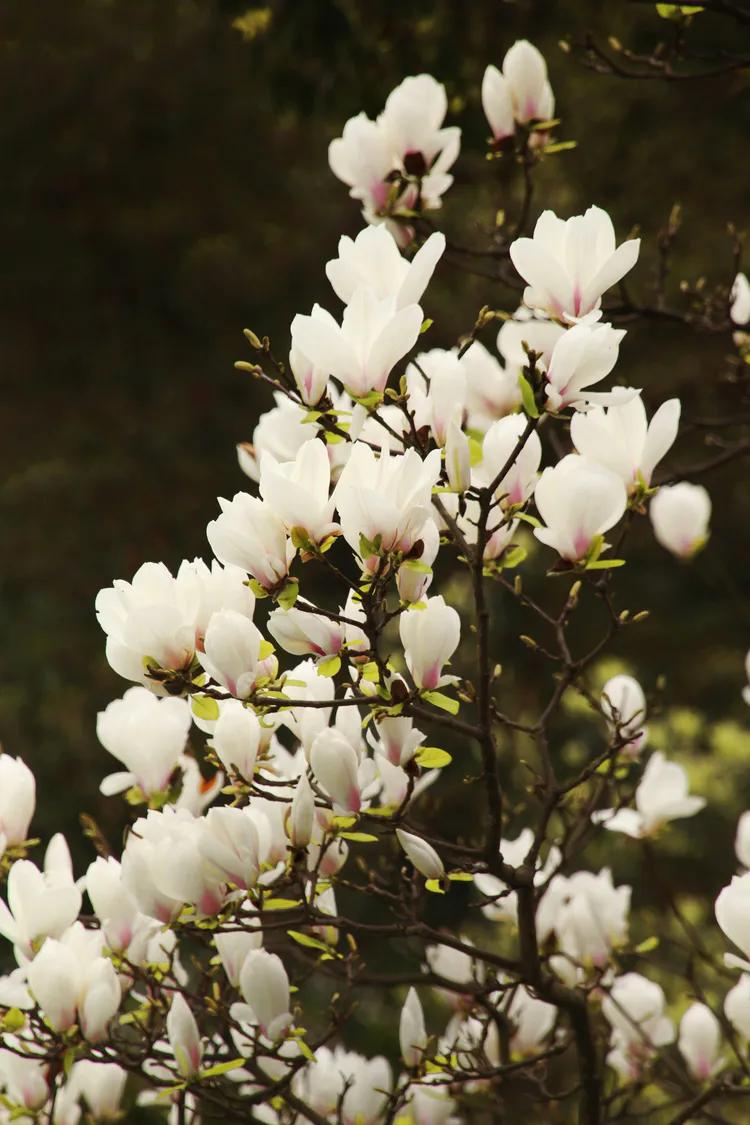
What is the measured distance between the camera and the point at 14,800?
1.21m

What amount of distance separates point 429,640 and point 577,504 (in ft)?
0.50

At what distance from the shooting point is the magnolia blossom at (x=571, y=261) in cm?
101

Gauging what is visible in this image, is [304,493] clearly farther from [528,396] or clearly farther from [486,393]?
[486,393]

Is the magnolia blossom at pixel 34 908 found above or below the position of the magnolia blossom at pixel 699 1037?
above

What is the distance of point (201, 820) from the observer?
1.07m

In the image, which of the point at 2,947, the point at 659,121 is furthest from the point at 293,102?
the point at 659,121

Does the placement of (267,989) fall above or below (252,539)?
below

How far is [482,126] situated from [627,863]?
3.32 m

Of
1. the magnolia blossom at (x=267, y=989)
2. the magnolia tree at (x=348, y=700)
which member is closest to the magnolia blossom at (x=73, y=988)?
the magnolia tree at (x=348, y=700)

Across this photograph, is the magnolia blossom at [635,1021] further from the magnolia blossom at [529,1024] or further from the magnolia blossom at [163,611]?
the magnolia blossom at [163,611]

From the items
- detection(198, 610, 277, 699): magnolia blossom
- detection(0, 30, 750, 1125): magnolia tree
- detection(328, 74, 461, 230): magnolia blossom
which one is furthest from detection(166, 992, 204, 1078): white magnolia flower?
detection(328, 74, 461, 230): magnolia blossom

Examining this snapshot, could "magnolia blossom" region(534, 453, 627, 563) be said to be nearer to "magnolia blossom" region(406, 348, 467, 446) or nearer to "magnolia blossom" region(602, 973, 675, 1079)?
"magnolia blossom" region(406, 348, 467, 446)

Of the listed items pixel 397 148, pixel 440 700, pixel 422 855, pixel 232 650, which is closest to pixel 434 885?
pixel 422 855

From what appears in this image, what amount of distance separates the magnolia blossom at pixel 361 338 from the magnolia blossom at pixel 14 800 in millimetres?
494
